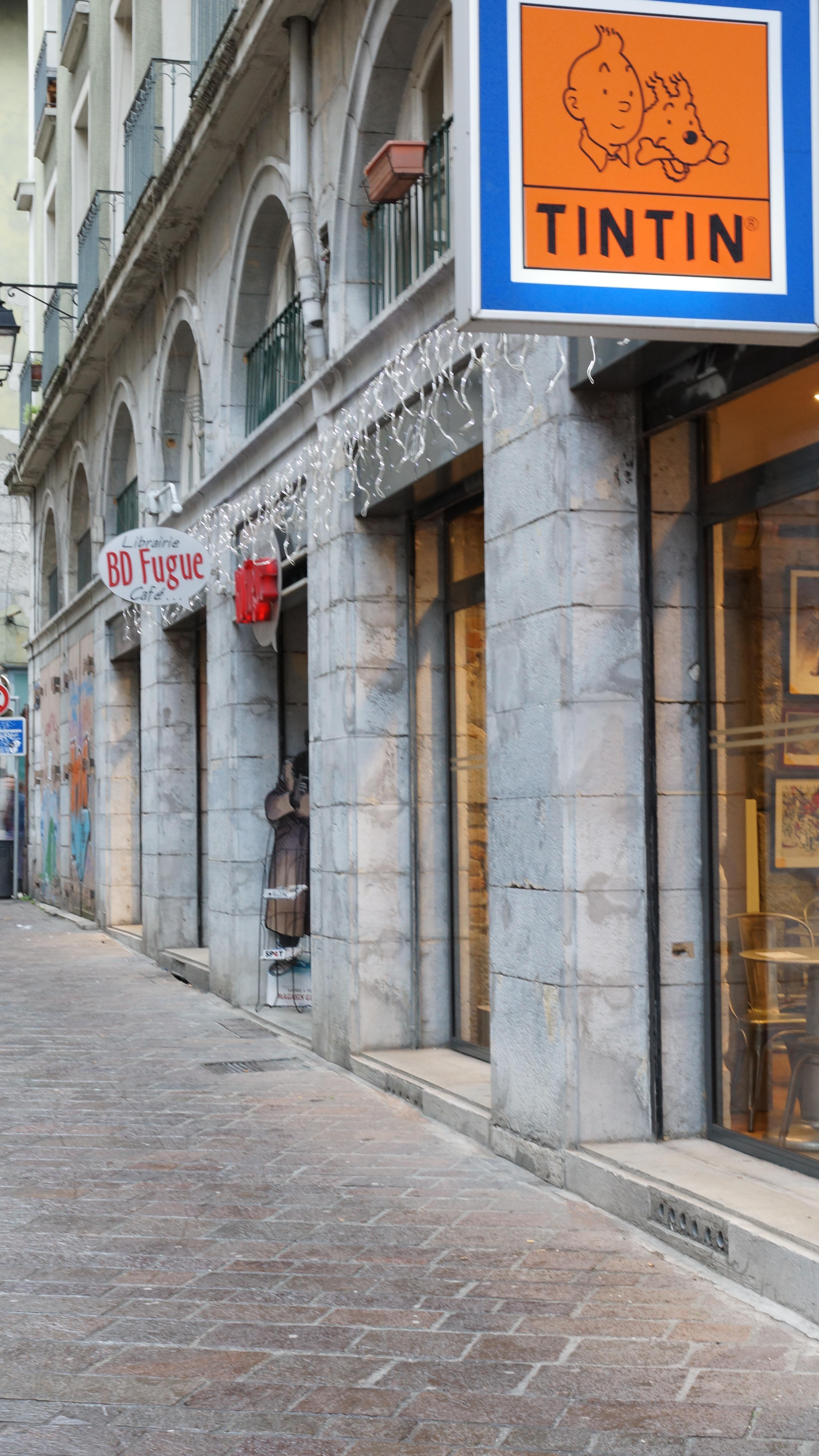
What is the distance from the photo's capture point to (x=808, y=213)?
458 cm

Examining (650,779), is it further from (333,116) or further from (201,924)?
(201,924)

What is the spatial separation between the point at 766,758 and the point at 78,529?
1795cm

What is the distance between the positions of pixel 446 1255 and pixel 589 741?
79.7 inches

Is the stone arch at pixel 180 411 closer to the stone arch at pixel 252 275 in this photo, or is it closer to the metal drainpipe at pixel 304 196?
the stone arch at pixel 252 275

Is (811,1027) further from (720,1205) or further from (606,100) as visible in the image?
(606,100)

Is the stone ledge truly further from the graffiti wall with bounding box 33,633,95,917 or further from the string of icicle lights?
the string of icicle lights

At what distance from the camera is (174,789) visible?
15664 mm

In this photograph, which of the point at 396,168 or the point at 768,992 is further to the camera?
the point at 396,168

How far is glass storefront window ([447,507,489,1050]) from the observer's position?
8.66 metres

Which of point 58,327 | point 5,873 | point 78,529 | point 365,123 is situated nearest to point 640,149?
point 365,123

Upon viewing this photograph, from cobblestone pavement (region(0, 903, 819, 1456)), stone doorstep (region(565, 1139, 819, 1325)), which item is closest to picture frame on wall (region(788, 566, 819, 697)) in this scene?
stone doorstep (region(565, 1139, 819, 1325))

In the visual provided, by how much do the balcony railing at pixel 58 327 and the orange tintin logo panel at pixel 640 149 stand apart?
56.3 feet

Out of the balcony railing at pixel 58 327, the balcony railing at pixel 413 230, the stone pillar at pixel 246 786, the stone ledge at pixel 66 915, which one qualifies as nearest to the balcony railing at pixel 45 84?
the balcony railing at pixel 58 327

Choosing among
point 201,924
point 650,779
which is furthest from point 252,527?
point 650,779
